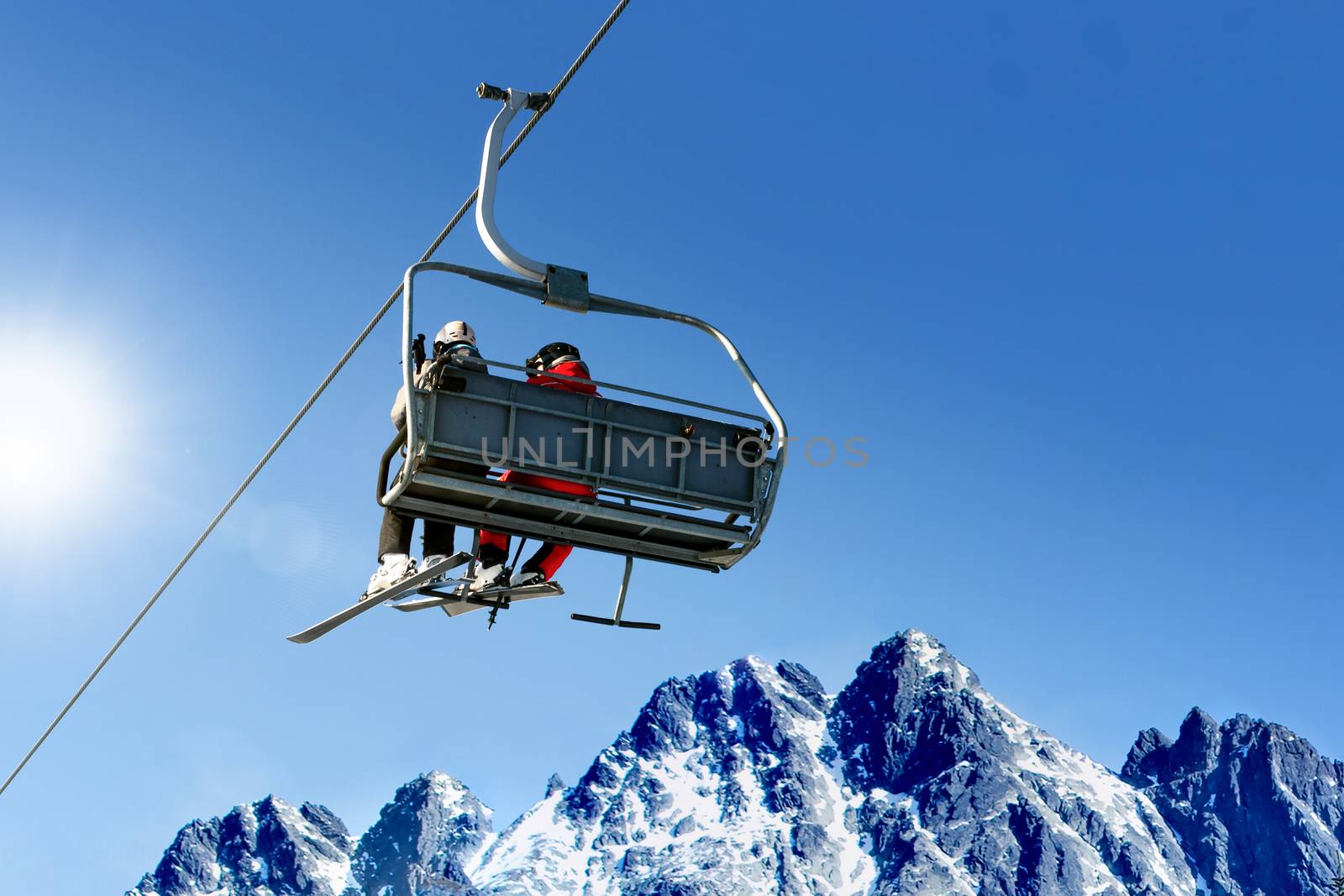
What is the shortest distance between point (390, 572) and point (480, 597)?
95 centimetres

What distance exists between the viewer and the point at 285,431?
15.1 m

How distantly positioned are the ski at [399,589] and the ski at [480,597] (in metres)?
0.31

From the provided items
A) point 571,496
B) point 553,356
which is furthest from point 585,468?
point 553,356

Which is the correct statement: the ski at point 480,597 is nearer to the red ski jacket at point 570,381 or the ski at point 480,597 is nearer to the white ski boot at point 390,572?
the white ski boot at point 390,572

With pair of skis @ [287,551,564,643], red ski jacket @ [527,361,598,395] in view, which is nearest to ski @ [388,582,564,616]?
pair of skis @ [287,551,564,643]

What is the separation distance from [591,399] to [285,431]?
5135 mm

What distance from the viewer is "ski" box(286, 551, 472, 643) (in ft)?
38.8

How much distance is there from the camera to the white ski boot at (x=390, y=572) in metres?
12.0

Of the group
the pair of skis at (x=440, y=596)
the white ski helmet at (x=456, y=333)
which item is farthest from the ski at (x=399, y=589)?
the white ski helmet at (x=456, y=333)

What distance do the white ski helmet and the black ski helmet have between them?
0.66 meters

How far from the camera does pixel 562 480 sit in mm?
11156

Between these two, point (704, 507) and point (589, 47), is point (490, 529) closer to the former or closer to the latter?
point (704, 507)

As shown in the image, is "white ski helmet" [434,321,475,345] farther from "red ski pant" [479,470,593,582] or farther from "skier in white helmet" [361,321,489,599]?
"red ski pant" [479,470,593,582]

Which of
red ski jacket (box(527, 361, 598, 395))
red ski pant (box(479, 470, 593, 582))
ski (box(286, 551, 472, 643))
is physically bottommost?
ski (box(286, 551, 472, 643))
